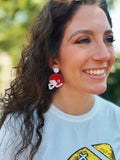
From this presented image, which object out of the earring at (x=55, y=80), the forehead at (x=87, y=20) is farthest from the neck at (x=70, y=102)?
the forehead at (x=87, y=20)

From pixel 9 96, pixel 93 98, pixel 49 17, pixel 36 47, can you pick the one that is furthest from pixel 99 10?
pixel 9 96

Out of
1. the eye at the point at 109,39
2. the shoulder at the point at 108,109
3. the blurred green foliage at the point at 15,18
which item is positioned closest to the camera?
the eye at the point at 109,39

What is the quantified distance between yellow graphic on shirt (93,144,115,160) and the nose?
74 centimetres

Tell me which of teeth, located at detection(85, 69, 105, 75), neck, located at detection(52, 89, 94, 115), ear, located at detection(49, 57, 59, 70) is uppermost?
ear, located at detection(49, 57, 59, 70)

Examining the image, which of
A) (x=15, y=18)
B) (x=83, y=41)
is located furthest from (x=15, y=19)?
(x=83, y=41)

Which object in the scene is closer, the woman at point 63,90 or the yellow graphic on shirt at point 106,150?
the woman at point 63,90

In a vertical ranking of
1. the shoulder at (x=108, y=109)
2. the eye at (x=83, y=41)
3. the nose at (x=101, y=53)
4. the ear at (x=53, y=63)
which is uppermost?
the eye at (x=83, y=41)

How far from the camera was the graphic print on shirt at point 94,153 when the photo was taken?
1788mm

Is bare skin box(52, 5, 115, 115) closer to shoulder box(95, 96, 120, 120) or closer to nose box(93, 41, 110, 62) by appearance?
nose box(93, 41, 110, 62)

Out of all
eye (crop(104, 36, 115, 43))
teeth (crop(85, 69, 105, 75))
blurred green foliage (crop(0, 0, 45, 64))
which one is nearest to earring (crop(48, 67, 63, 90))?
teeth (crop(85, 69, 105, 75))

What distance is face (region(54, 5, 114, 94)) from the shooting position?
1718 millimetres

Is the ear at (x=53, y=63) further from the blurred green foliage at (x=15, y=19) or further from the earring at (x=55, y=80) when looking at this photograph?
the blurred green foliage at (x=15, y=19)

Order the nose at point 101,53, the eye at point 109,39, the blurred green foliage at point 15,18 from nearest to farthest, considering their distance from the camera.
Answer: the nose at point 101,53
the eye at point 109,39
the blurred green foliage at point 15,18

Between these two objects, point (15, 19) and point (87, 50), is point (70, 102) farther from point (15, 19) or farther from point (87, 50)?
point (15, 19)
